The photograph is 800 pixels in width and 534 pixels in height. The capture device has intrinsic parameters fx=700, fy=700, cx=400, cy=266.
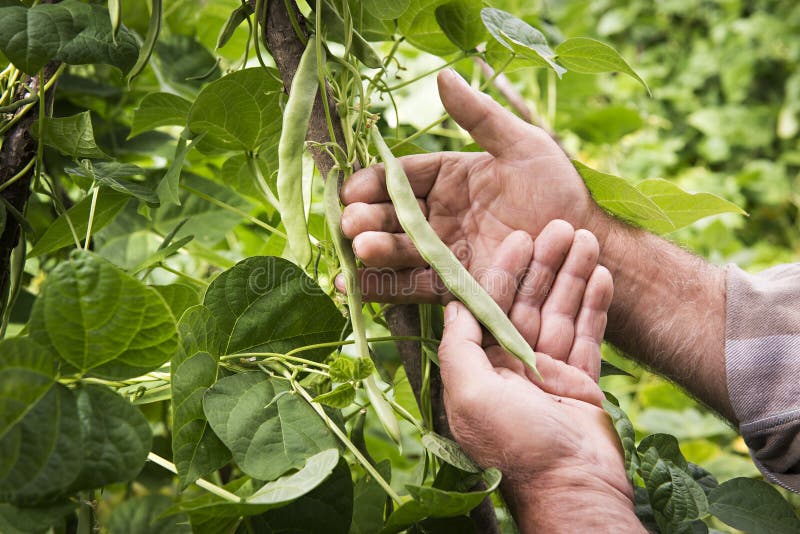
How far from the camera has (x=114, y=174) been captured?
75cm

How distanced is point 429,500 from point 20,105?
559mm

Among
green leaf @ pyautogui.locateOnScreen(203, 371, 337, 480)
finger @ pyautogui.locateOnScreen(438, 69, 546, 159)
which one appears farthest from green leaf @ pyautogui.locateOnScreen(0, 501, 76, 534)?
finger @ pyautogui.locateOnScreen(438, 69, 546, 159)

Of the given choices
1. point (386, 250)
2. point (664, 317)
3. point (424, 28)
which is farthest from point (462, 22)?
point (664, 317)

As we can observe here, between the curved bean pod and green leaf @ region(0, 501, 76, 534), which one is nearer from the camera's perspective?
green leaf @ region(0, 501, 76, 534)

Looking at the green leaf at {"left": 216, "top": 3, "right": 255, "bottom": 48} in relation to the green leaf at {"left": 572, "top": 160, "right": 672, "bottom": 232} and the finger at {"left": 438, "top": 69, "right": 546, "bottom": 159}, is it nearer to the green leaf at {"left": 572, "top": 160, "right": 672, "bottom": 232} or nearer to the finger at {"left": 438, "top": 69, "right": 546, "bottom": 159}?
the finger at {"left": 438, "top": 69, "right": 546, "bottom": 159}

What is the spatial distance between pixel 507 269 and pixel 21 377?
0.52m

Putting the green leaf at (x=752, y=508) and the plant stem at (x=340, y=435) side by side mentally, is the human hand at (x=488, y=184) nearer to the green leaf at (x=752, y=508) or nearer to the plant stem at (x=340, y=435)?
the plant stem at (x=340, y=435)

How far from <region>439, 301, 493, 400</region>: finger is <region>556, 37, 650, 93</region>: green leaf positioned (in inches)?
13.3

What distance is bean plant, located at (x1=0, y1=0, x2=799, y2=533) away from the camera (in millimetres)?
485

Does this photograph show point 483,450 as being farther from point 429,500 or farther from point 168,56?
point 168,56

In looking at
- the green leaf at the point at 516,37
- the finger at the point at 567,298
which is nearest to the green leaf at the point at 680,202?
the finger at the point at 567,298

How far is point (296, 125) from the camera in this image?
2.16ft

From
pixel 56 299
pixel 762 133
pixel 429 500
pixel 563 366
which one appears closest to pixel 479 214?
pixel 563 366

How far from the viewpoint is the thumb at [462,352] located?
64 cm
